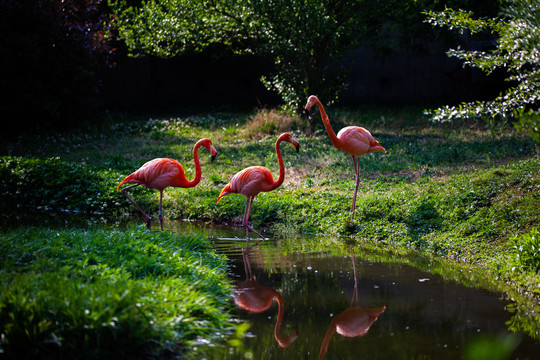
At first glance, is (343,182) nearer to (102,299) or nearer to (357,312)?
(357,312)

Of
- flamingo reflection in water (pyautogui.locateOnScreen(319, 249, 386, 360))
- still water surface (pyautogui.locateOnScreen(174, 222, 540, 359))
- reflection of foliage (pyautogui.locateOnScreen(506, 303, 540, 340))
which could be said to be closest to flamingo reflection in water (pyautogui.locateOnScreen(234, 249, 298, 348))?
still water surface (pyautogui.locateOnScreen(174, 222, 540, 359))

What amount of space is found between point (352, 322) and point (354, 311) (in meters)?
0.31

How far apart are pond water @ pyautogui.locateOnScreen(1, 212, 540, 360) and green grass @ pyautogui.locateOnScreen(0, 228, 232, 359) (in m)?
0.33

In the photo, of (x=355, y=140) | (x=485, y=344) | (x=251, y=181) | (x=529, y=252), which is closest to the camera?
(x=485, y=344)

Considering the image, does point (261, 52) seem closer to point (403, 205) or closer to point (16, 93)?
point (16, 93)

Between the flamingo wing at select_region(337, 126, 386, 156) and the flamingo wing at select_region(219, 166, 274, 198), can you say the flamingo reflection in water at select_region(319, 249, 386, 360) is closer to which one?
the flamingo wing at select_region(219, 166, 274, 198)

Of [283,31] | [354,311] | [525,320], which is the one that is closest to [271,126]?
[283,31]

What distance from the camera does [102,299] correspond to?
4.47 metres

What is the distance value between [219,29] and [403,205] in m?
8.45

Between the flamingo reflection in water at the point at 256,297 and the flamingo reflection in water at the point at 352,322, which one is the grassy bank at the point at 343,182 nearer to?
the flamingo reflection in water at the point at 352,322

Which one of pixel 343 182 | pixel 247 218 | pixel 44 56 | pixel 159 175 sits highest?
pixel 44 56

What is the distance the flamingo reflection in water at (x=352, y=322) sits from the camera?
17.0 ft

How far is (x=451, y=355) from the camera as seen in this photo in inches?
185

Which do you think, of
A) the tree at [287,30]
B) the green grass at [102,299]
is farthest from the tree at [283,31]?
the green grass at [102,299]
